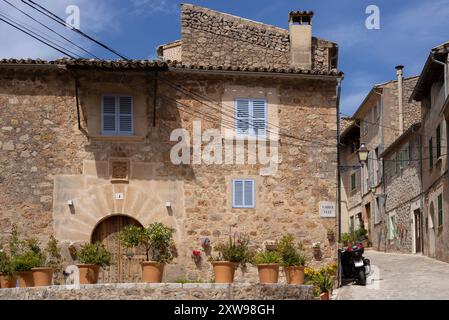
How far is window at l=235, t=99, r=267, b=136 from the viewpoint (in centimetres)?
2005

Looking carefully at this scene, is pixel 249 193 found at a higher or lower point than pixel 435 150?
lower

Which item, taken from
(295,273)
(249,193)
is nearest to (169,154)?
(249,193)

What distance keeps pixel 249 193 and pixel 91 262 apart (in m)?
4.65

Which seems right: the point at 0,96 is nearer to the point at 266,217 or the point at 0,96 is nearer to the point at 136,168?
the point at 136,168

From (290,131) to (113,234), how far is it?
5.25 meters

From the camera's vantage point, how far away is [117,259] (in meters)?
19.5

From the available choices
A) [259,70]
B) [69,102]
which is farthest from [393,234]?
[69,102]

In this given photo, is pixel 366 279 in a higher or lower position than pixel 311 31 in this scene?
lower

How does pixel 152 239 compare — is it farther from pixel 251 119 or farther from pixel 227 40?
pixel 227 40

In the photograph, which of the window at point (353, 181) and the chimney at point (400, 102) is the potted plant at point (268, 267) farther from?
the window at point (353, 181)

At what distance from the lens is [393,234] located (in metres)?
34.2


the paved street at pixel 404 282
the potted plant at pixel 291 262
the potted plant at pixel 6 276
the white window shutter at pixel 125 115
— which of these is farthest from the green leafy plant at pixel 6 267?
the paved street at pixel 404 282

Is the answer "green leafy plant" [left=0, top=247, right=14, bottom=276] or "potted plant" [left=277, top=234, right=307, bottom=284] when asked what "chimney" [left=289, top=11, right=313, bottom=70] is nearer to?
"potted plant" [left=277, top=234, right=307, bottom=284]

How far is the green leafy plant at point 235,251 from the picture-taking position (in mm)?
17469
